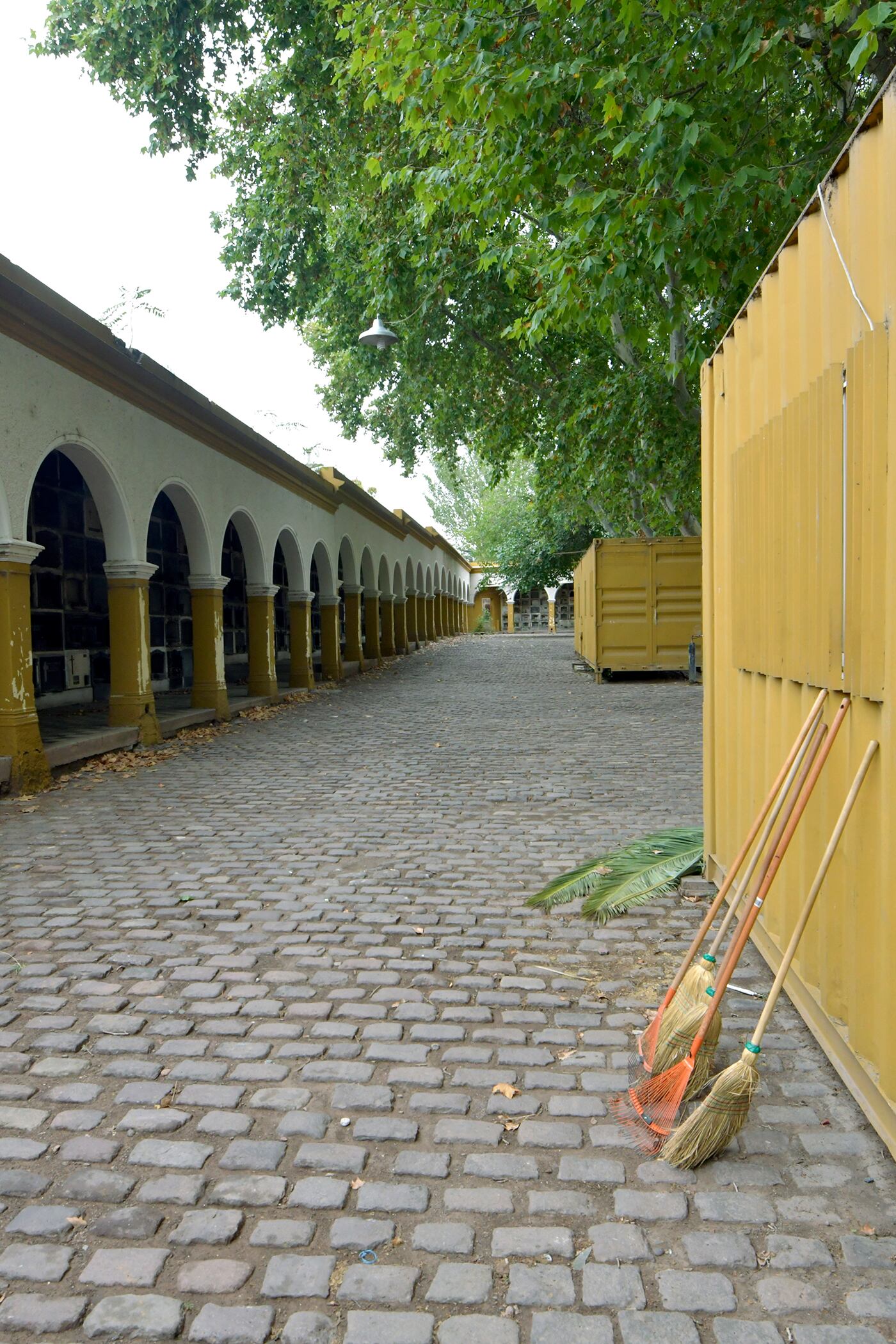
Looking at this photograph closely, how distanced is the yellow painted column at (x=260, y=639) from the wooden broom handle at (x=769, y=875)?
1319 cm

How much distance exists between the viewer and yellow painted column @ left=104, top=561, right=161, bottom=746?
10703 mm

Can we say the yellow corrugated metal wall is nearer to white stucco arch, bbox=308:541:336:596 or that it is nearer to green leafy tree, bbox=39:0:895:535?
green leafy tree, bbox=39:0:895:535

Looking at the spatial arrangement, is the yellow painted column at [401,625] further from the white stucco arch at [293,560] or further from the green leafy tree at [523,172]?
the white stucco arch at [293,560]

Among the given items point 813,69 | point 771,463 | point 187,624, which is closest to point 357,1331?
point 771,463

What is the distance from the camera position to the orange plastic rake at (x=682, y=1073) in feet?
9.04

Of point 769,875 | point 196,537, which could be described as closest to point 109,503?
point 196,537

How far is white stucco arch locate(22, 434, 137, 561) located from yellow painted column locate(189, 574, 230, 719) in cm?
232

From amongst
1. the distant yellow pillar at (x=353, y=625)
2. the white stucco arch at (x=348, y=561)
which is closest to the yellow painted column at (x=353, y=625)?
the distant yellow pillar at (x=353, y=625)

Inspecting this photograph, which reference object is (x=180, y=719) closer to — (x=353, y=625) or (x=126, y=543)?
(x=126, y=543)

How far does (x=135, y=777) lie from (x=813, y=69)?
8056mm

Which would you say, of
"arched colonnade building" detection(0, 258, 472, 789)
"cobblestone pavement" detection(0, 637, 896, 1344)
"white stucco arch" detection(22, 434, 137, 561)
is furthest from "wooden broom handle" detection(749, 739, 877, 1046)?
"white stucco arch" detection(22, 434, 137, 561)

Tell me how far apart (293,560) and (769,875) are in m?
15.8

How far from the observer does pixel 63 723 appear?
11023 mm

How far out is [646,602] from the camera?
18062 millimetres
